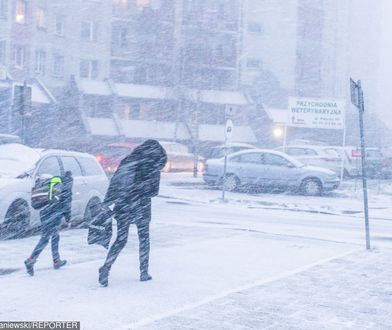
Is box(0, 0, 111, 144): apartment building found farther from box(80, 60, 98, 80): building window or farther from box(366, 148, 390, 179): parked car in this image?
box(366, 148, 390, 179): parked car

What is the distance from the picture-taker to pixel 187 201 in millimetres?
19469

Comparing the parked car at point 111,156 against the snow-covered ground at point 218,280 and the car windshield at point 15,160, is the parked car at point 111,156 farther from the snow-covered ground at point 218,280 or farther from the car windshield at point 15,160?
the car windshield at point 15,160

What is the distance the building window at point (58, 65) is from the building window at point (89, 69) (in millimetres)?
1906

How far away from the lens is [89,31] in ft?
159

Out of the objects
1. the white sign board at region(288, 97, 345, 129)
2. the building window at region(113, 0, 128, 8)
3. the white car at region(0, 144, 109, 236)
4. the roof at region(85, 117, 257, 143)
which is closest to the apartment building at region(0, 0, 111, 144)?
the building window at region(113, 0, 128, 8)

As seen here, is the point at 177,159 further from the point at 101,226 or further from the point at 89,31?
the point at 101,226

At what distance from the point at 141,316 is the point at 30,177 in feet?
18.4

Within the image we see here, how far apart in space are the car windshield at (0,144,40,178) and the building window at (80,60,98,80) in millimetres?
36783

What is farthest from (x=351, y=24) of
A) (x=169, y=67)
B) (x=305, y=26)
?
(x=169, y=67)

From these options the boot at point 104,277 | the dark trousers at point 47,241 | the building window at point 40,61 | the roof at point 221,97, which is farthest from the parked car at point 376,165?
the boot at point 104,277

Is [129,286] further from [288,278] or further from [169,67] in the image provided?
[169,67]

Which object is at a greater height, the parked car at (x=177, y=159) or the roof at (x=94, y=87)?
the roof at (x=94, y=87)

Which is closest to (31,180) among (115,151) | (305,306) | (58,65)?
(305,306)

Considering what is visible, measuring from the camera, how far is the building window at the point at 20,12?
40312mm
